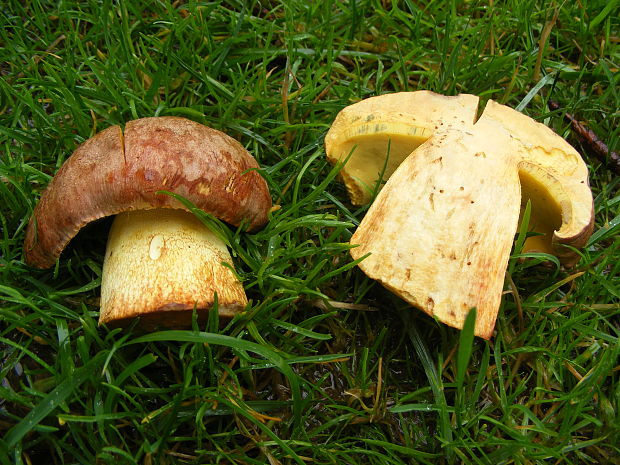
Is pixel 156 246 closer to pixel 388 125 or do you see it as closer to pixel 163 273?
Result: pixel 163 273

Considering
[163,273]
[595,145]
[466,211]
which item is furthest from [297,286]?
[595,145]

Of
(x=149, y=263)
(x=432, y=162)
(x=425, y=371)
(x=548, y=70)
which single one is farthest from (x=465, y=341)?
(x=548, y=70)

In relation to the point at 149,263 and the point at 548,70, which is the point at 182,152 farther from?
the point at 548,70

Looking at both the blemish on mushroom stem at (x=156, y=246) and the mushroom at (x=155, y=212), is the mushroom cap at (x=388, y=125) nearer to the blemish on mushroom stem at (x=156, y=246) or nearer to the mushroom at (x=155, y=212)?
the mushroom at (x=155, y=212)

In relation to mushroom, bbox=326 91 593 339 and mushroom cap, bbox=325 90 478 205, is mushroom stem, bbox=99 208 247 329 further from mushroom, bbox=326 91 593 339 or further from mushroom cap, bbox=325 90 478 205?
mushroom cap, bbox=325 90 478 205

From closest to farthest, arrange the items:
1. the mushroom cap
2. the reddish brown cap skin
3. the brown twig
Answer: the reddish brown cap skin
the mushroom cap
the brown twig

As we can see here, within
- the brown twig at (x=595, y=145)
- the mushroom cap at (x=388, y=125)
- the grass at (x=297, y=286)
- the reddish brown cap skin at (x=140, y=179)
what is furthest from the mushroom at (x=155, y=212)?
the brown twig at (x=595, y=145)

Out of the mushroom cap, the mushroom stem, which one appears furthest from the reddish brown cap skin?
the mushroom cap
